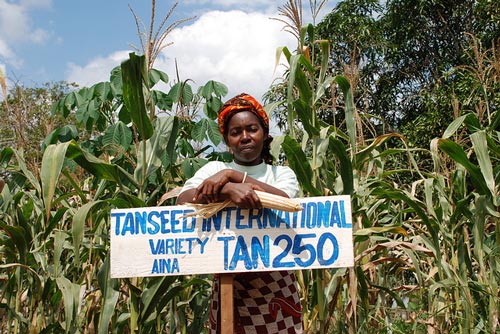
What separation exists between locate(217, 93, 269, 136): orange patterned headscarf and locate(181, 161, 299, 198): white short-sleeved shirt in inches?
5.2

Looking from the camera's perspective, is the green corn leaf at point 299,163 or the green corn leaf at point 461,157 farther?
the green corn leaf at point 461,157

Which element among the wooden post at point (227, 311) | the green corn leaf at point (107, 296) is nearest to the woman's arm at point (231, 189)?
the wooden post at point (227, 311)

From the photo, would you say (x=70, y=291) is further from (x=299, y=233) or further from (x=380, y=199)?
(x=380, y=199)

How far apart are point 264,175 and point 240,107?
0.23m

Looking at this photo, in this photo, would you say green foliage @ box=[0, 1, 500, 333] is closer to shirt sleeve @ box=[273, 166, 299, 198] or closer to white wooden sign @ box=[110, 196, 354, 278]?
shirt sleeve @ box=[273, 166, 299, 198]

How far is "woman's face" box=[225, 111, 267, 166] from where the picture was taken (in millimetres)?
1668

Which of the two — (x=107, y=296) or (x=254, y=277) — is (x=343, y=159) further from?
(x=107, y=296)

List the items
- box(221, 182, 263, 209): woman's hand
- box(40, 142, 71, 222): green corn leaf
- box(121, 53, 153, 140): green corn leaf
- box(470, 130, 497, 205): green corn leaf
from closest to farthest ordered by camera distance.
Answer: box(221, 182, 263, 209): woman's hand
box(40, 142, 71, 222): green corn leaf
box(121, 53, 153, 140): green corn leaf
box(470, 130, 497, 205): green corn leaf

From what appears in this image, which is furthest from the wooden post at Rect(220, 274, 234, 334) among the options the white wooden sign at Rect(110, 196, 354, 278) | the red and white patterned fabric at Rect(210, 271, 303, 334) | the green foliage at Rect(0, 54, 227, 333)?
the green foliage at Rect(0, 54, 227, 333)

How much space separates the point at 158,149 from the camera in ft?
7.30

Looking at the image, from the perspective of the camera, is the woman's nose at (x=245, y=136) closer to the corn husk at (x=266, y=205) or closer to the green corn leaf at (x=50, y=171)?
the corn husk at (x=266, y=205)

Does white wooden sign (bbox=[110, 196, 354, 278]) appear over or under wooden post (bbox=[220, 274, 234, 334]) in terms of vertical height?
over

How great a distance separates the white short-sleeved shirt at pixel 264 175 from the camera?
1660mm

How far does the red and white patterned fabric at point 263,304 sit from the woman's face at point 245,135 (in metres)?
0.37
